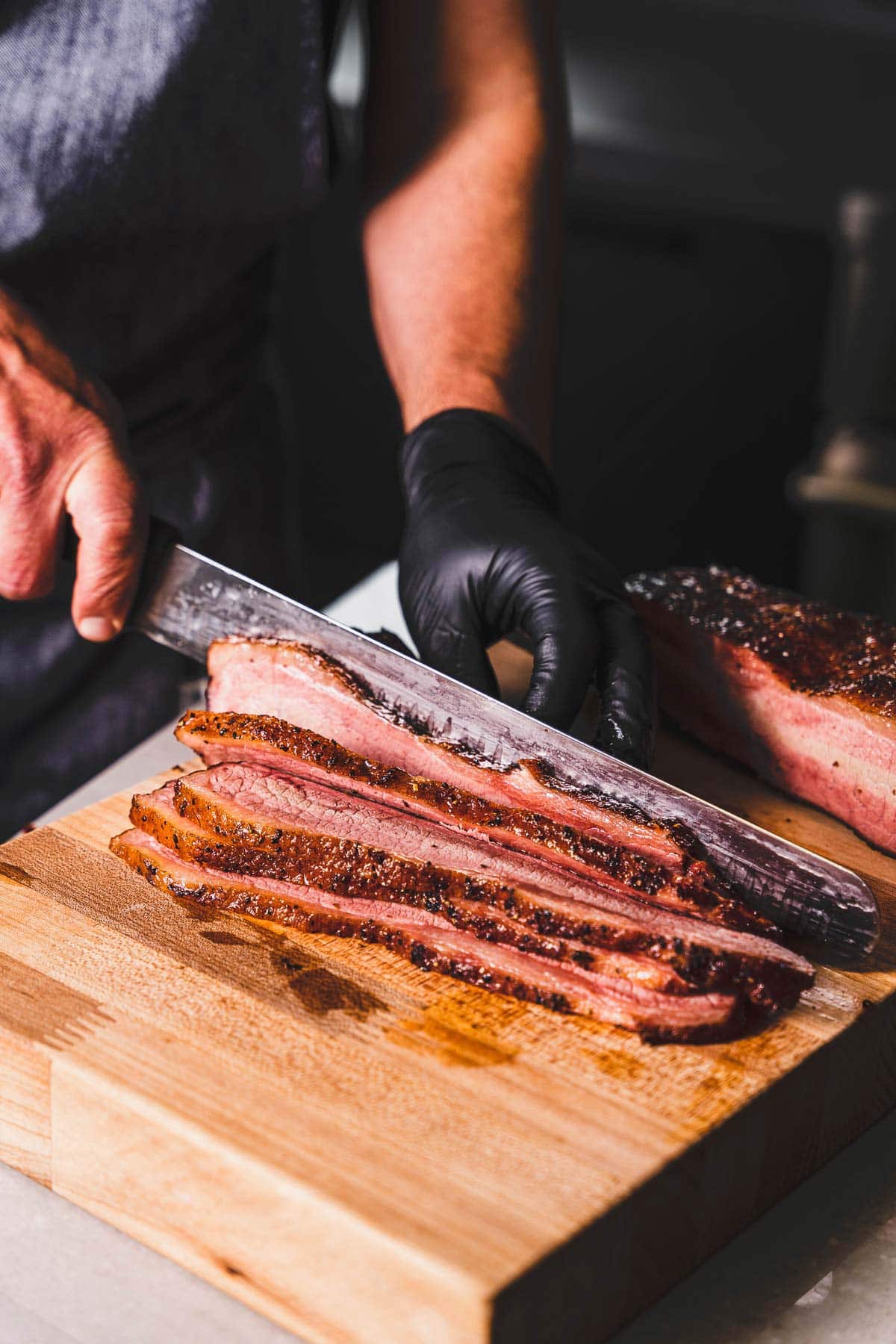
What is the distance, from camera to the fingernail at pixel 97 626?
7.81 feet

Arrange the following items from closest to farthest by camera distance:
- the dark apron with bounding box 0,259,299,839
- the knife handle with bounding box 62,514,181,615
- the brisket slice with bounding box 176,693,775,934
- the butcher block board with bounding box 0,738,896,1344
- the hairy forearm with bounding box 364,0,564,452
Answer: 1. the butcher block board with bounding box 0,738,896,1344
2. the brisket slice with bounding box 176,693,775,934
3. the knife handle with bounding box 62,514,181,615
4. the dark apron with bounding box 0,259,299,839
5. the hairy forearm with bounding box 364,0,564,452

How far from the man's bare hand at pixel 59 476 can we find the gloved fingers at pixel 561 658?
2.30ft

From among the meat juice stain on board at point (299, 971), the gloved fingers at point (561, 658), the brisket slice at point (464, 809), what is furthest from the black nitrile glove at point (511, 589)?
the meat juice stain on board at point (299, 971)

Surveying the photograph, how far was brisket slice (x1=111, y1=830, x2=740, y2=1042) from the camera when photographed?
1.71 m

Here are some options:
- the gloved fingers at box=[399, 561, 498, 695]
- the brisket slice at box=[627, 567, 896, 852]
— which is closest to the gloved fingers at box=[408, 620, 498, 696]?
the gloved fingers at box=[399, 561, 498, 695]

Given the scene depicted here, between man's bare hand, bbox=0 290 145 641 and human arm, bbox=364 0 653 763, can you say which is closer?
man's bare hand, bbox=0 290 145 641

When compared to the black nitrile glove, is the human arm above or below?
above

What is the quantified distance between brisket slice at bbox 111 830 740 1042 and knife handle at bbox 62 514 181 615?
50 centimetres

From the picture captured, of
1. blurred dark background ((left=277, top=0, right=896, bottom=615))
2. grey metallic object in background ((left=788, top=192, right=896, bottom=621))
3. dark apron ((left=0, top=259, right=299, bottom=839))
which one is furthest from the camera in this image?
blurred dark background ((left=277, top=0, right=896, bottom=615))

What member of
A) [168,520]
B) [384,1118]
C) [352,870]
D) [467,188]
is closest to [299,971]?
[352,870]

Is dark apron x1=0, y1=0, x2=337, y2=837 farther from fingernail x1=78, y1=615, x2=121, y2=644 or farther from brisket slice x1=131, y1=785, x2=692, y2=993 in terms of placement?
brisket slice x1=131, y1=785, x2=692, y2=993

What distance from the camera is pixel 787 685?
2504mm

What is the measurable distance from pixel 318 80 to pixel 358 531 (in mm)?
6085

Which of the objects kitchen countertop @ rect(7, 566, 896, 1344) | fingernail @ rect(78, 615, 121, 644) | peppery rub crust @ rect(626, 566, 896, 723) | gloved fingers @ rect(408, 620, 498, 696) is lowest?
kitchen countertop @ rect(7, 566, 896, 1344)
